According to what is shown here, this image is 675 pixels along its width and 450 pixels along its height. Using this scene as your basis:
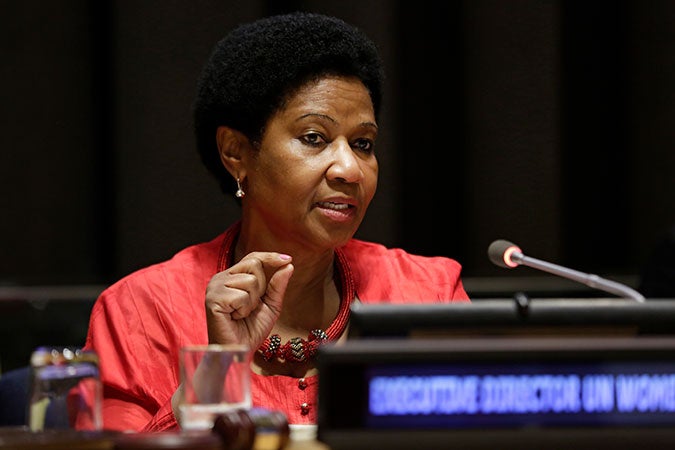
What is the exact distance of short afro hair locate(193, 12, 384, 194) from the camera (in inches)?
80.1

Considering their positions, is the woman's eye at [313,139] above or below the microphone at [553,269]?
above

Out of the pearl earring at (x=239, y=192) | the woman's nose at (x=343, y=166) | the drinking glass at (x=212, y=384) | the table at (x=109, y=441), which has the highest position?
the woman's nose at (x=343, y=166)

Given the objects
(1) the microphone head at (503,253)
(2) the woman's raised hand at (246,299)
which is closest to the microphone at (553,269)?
(1) the microphone head at (503,253)

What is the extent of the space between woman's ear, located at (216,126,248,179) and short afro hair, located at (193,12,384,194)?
19 mm

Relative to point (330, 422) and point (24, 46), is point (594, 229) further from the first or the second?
point (330, 422)

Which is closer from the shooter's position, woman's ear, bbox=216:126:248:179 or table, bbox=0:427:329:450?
table, bbox=0:427:329:450

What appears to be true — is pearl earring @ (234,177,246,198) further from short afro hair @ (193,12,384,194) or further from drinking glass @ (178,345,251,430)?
drinking glass @ (178,345,251,430)

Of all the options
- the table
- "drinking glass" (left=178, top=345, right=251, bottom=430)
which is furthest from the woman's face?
the table

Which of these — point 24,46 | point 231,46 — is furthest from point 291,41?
point 24,46

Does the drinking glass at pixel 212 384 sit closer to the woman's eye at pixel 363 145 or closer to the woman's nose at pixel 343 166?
the woman's nose at pixel 343 166

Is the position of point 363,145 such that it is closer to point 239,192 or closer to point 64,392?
point 239,192

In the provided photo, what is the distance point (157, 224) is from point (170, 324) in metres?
1.23

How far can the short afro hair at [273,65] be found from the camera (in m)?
2.04

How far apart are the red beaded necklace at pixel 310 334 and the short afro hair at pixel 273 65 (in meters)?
0.25
